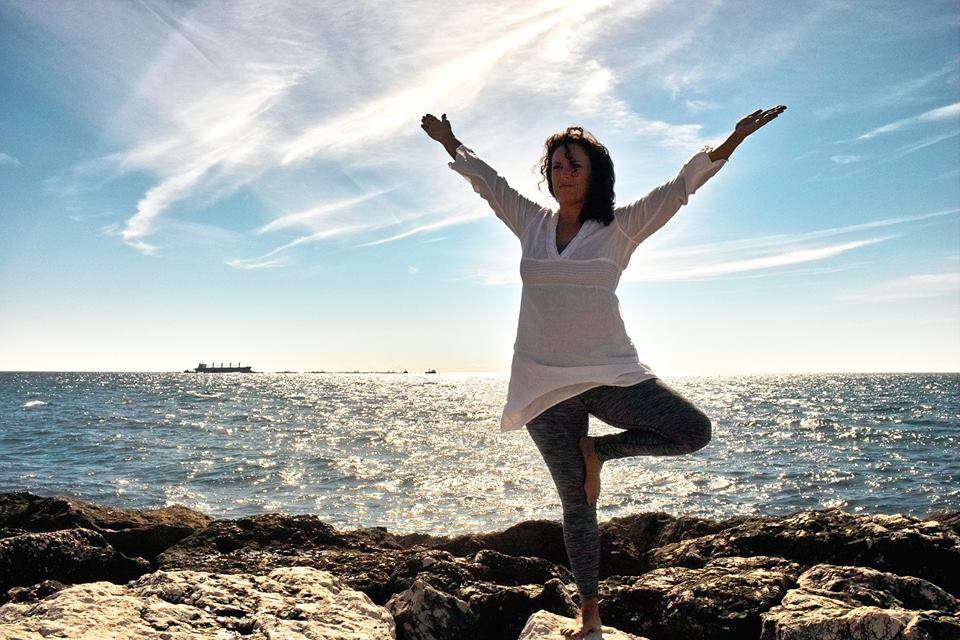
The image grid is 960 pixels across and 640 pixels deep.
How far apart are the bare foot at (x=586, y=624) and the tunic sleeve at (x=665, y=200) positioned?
6.30 ft

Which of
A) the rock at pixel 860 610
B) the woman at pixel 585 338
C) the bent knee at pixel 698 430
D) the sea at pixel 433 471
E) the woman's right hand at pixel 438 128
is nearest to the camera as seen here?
the rock at pixel 860 610

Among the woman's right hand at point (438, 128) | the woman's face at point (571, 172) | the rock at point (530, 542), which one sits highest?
the woman's right hand at point (438, 128)

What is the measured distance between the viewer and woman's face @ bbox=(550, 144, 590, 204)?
3531mm

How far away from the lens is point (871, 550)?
4941 mm

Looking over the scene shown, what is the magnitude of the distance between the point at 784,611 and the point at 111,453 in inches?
885

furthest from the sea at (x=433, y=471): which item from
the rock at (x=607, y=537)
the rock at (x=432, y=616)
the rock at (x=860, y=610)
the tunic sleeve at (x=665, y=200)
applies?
the tunic sleeve at (x=665, y=200)

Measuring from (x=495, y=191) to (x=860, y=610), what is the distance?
9.31 ft

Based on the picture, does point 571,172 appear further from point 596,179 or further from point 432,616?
point 432,616

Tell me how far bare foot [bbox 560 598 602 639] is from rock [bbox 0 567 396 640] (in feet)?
3.06

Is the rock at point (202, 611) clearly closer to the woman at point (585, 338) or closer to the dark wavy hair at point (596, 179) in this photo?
the woman at point (585, 338)

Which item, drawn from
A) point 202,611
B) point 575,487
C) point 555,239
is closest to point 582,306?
point 555,239

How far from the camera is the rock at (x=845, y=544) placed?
475cm

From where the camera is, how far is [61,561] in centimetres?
462

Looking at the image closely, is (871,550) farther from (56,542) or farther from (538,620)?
(56,542)
